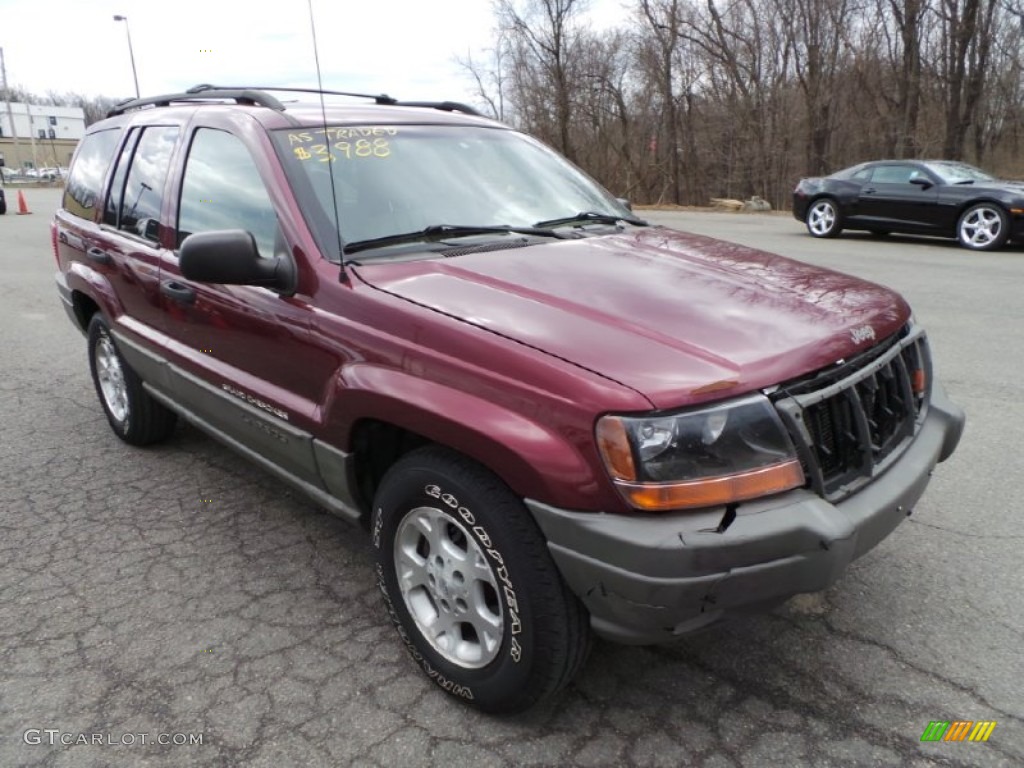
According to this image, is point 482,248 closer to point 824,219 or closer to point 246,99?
point 246,99

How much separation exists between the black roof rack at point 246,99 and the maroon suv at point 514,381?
0.04 meters

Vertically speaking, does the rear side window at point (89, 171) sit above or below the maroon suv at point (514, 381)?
above

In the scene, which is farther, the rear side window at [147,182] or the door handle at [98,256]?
the door handle at [98,256]

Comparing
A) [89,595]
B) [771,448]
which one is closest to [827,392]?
[771,448]

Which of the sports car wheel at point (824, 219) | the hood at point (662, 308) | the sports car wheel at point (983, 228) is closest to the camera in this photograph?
the hood at point (662, 308)

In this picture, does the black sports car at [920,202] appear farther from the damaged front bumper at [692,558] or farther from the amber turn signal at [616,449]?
the amber turn signal at [616,449]

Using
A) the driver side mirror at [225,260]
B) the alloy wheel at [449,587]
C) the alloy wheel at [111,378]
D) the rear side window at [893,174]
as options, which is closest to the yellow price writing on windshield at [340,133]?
the driver side mirror at [225,260]

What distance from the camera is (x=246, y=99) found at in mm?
3441

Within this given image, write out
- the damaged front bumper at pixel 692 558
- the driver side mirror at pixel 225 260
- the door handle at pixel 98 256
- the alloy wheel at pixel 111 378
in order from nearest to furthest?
1. the damaged front bumper at pixel 692 558
2. the driver side mirror at pixel 225 260
3. the door handle at pixel 98 256
4. the alloy wheel at pixel 111 378

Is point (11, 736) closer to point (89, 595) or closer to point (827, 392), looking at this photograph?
point (89, 595)

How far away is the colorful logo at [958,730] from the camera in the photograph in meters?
2.22

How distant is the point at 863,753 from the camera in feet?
7.14

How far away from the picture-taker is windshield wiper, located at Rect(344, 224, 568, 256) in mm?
2812

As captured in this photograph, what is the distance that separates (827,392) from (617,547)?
74cm
